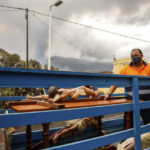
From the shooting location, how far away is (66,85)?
166cm

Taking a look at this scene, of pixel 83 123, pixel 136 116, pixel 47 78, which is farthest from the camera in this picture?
pixel 83 123

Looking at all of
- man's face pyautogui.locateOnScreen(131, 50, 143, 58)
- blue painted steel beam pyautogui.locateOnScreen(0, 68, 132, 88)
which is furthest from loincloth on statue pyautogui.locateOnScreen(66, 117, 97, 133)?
man's face pyautogui.locateOnScreen(131, 50, 143, 58)

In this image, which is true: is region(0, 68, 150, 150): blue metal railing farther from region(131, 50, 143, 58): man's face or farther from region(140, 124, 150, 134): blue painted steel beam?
region(131, 50, 143, 58): man's face

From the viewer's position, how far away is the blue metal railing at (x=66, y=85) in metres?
1.32

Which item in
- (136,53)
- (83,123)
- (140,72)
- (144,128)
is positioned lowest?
(83,123)

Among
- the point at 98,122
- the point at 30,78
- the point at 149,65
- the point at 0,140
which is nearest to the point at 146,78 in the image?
the point at 149,65

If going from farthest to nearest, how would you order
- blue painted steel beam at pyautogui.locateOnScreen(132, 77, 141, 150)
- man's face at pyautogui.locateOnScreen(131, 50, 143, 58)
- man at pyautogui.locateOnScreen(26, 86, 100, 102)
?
1. man's face at pyautogui.locateOnScreen(131, 50, 143, 58)
2. blue painted steel beam at pyautogui.locateOnScreen(132, 77, 141, 150)
3. man at pyautogui.locateOnScreen(26, 86, 100, 102)

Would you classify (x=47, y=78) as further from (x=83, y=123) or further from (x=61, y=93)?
(x=83, y=123)

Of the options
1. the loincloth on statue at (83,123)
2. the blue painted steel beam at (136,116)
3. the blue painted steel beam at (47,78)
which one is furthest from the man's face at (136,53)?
the loincloth on statue at (83,123)

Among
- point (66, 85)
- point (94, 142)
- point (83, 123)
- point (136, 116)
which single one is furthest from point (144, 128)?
point (66, 85)

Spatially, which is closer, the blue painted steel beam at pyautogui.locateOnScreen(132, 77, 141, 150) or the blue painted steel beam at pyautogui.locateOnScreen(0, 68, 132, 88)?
the blue painted steel beam at pyautogui.locateOnScreen(0, 68, 132, 88)

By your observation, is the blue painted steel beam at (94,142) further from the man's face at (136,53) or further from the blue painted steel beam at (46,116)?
the man's face at (136,53)

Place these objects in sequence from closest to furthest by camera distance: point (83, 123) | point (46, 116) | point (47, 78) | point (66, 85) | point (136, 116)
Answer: point (46, 116), point (47, 78), point (66, 85), point (136, 116), point (83, 123)

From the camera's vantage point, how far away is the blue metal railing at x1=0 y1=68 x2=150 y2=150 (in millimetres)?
1321
